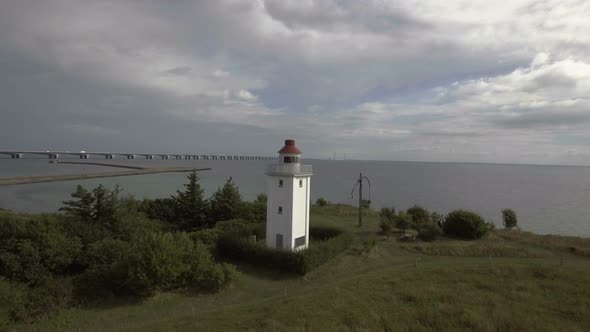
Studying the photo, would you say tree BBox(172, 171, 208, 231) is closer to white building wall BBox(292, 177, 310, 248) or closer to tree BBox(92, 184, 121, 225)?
A: tree BBox(92, 184, 121, 225)

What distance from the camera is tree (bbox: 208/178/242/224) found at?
1229 inches

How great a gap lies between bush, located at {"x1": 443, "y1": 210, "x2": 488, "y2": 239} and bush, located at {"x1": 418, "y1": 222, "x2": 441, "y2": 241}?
1160mm

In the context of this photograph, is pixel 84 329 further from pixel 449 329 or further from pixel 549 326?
pixel 549 326

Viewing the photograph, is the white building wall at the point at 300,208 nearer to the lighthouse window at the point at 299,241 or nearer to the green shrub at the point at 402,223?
the lighthouse window at the point at 299,241

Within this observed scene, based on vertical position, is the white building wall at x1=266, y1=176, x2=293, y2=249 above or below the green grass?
above

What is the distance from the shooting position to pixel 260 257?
19.0 meters

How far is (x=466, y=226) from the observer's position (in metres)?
24.4

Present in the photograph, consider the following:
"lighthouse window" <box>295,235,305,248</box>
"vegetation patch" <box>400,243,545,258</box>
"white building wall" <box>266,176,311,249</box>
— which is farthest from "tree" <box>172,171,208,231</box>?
"vegetation patch" <box>400,243,545,258</box>

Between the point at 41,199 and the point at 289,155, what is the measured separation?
190 ft

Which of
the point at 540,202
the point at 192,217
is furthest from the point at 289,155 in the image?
the point at 540,202

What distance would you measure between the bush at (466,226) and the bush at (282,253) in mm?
9155

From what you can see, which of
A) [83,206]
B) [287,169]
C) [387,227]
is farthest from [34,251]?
[387,227]

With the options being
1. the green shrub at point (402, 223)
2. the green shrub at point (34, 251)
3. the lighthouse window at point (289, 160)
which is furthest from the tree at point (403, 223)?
the green shrub at point (34, 251)

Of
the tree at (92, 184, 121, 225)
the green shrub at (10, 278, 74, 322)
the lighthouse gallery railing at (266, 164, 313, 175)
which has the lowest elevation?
the green shrub at (10, 278, 74, 322)
